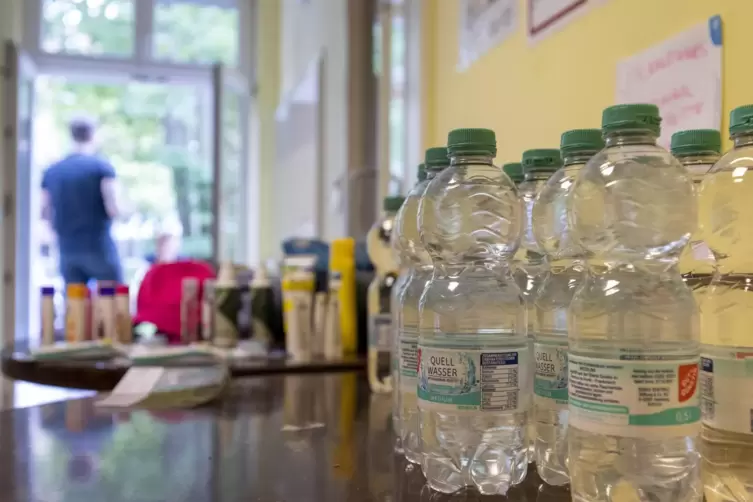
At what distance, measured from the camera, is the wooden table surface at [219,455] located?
0.70 m

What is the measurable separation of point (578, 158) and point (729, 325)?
0.22 m

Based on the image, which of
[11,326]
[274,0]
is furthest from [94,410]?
[274,0]

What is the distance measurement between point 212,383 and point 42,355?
0.58 m

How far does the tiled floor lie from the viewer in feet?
4.01

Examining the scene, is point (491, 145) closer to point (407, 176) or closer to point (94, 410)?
point (94, 410)

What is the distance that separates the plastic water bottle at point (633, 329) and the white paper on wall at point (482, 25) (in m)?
1.14

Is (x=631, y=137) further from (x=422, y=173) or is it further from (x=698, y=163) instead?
(x=422, y=173)

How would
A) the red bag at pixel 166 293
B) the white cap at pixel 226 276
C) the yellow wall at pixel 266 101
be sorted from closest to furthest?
the white cap at pixel 226 276 → the red bag at pixel 166 293 → the yellow wall at pixel 266 101

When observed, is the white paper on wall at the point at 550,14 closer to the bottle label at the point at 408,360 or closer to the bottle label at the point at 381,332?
the bottle label at the point at 381,332

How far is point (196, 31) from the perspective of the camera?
4.62 m

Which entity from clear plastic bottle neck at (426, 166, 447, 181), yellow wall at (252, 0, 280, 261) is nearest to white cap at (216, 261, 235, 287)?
clear plastic bottle neck at (426, 166, 447, 181)

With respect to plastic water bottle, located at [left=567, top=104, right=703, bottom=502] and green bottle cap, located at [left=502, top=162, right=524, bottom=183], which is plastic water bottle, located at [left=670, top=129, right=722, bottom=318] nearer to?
plastic water bottle, located at [left=567, top=104, right=703, bottom=502]

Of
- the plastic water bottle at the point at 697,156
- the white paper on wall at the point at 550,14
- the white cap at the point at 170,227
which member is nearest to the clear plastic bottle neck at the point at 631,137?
the plastic water bottle at the point at 697,156

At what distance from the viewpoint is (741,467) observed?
629 millimetres
